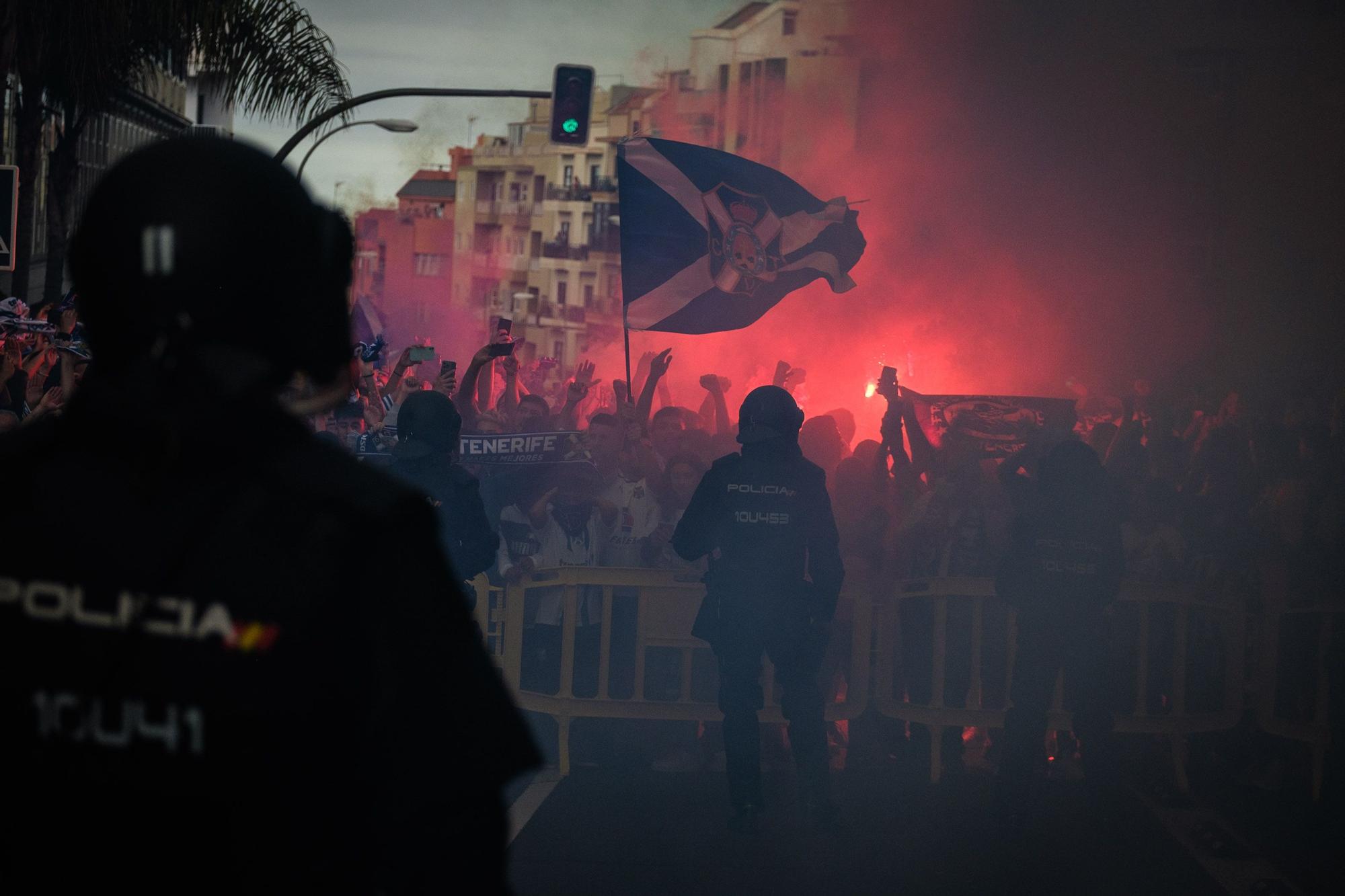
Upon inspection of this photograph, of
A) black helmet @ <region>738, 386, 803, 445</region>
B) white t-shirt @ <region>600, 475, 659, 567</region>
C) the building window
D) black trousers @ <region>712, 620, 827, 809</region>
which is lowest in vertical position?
black trousers @ <region>712, 620, 827, 809</region>

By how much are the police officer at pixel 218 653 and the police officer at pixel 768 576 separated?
4.86m

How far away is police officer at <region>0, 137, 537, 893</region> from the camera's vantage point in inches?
55.6

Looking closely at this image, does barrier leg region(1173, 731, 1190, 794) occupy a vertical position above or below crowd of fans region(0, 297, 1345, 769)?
below

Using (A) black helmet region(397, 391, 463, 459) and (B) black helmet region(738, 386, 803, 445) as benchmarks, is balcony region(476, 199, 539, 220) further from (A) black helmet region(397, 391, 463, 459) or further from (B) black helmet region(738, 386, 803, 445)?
(A) black helmet region(397, 391, 463, 459)

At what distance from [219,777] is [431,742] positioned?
21cm

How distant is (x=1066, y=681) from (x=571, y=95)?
374 inches

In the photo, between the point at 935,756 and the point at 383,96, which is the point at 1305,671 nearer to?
A: the point at 935,756

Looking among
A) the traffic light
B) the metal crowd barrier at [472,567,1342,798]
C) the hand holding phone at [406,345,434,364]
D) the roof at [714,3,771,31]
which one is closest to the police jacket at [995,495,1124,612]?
the metal crowd barrier at [472,567,1342,798]

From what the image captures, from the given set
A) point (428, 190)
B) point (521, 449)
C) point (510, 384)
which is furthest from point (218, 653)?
point (428, 190)

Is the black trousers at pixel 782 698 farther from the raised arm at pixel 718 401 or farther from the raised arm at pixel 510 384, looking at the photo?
the raised arm at pixel 510 384

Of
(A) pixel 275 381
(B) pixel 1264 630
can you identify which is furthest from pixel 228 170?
(B) pixel 1264 630

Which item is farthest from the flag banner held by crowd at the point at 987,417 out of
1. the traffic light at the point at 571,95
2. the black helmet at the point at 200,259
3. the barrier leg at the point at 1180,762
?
the black helmet at the point at 200,259

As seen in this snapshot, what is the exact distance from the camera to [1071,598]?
6.72 meters

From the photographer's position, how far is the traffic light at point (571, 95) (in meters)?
14.5
